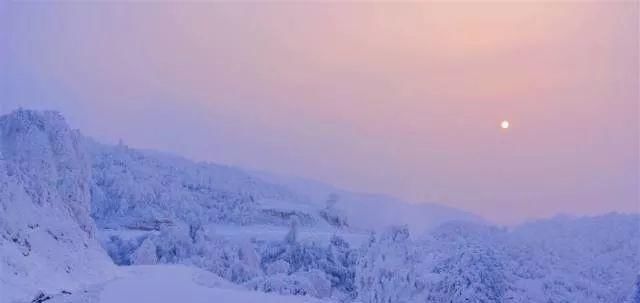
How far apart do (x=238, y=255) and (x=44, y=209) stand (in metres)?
27.6

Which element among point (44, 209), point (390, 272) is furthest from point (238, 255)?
point (44, 209)

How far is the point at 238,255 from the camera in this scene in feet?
153

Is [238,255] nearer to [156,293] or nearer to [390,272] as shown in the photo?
[390,272]

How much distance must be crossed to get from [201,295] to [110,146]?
71374 mm

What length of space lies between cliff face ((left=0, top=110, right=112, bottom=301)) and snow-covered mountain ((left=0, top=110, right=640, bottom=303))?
0.04 metres

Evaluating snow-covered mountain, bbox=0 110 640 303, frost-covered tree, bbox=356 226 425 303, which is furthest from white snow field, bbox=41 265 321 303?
frost-covered tree, bbox=356 226 425 303

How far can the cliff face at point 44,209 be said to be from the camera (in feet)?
51.4

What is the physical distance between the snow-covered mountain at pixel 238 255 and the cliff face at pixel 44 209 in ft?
0.14

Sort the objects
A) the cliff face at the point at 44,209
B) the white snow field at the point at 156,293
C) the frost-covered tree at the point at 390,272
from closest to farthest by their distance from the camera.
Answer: the cliff face at the point at 44,209 < the white snow field at the point at 156,293 < the frost-covered tree at the point at 390,272

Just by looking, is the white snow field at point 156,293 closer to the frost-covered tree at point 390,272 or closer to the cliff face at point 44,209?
the cliff face at point 44,209

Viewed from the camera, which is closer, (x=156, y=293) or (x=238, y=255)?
(x=156, y=293)

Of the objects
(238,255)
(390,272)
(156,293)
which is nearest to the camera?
(156,293)

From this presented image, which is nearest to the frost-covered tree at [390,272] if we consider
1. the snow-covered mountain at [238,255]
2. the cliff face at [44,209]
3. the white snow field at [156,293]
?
the snow-covered mountain at [238,255]

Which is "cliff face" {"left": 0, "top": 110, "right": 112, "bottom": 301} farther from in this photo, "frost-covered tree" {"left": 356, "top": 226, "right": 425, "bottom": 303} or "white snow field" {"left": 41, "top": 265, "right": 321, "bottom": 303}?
"frost-covered tree" {"left": 356, "top": 226, "right": 425, "bottom": 303}
